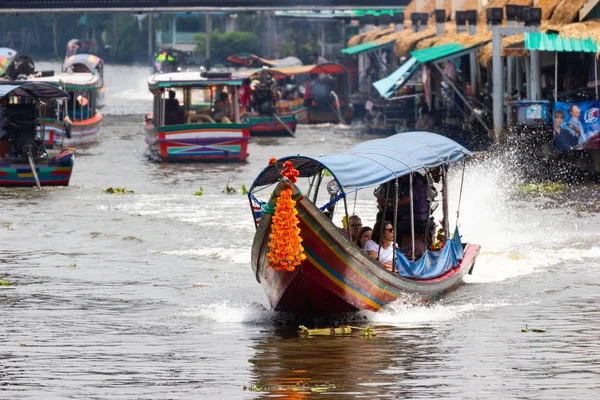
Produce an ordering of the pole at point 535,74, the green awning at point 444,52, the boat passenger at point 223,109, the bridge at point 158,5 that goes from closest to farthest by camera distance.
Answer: the pole at point 535,74 < the green awning at point 444,52 < the boat passenger at point 223,109 < the bridge at point 158,5

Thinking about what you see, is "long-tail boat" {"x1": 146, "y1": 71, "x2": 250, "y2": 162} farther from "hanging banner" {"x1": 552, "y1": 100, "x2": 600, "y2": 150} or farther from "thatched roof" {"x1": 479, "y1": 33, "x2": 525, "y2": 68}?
"hanging banner" {"x1": 552, "y1": 100, "x2": 600, "y2": 150}

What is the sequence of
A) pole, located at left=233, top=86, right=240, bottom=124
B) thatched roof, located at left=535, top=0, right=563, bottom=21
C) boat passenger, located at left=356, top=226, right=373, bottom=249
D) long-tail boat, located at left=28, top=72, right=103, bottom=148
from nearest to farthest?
1. boat passenger, located at left=356, top=226, right=373, bottom=249
2. thatched roof, located at left=535, top=0, right=563, bottom=21
3. pole, located at left=233, top=86, right=240, bottom=124
4. long-tail boat, located at left=28, top=72, right=103, bottom=148

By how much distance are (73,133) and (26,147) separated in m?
11.1

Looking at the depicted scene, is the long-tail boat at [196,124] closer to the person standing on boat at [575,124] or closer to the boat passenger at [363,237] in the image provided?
the person standing on boat at [575,124]

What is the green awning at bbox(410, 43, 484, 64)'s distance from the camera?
29781mm

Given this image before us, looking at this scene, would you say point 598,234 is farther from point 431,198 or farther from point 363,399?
point 363,399

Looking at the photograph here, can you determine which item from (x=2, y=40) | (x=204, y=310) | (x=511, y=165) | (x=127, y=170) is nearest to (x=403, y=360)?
(x=204, y=310)

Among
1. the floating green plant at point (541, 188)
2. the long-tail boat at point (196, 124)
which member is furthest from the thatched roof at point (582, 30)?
the long-tail boat at point (196, 124)

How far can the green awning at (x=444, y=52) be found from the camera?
2978cm

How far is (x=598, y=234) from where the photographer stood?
1855 cm

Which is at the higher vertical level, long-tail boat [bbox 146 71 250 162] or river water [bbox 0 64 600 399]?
long-tail boat [bbox 146 71 250 162]

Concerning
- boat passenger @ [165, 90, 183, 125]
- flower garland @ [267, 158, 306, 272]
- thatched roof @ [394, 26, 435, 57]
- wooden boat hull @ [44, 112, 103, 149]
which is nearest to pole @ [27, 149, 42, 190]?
boat passenger @ [165, 90, 183, 125]

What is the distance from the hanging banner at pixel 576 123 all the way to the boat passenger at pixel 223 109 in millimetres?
9224

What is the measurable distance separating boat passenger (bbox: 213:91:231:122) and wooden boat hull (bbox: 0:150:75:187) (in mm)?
6564
